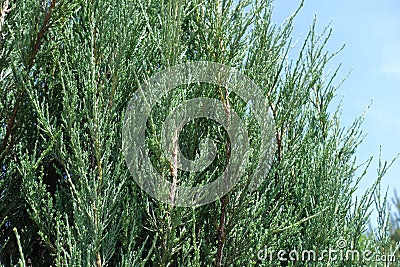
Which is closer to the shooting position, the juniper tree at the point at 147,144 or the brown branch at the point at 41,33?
the juniper tree at the point at 147,144

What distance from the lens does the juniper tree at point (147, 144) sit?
3406 millimetres

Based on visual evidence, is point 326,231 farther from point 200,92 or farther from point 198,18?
point 198,18

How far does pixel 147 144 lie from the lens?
346cm

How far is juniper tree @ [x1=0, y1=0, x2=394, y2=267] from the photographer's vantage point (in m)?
3.41

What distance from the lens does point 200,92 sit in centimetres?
362

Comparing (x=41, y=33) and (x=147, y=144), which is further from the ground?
(x=41, y=33)

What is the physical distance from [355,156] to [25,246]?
280cm

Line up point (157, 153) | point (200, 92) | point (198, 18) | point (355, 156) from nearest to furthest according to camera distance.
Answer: point (157, 153) < point (200, 92) < point (198, 18) < point (355, 156)

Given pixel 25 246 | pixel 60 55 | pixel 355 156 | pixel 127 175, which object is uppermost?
pixel 60 55

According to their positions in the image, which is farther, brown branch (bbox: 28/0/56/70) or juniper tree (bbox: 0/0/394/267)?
brown branch (bbox: 28/0/56/70)

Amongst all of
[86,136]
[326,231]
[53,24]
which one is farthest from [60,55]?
[326,231]

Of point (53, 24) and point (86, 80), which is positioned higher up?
point (53, 24)

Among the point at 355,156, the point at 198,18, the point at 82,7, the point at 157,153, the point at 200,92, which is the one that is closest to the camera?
the point at 157,153

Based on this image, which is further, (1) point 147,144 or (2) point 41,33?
(2) point 41,33
